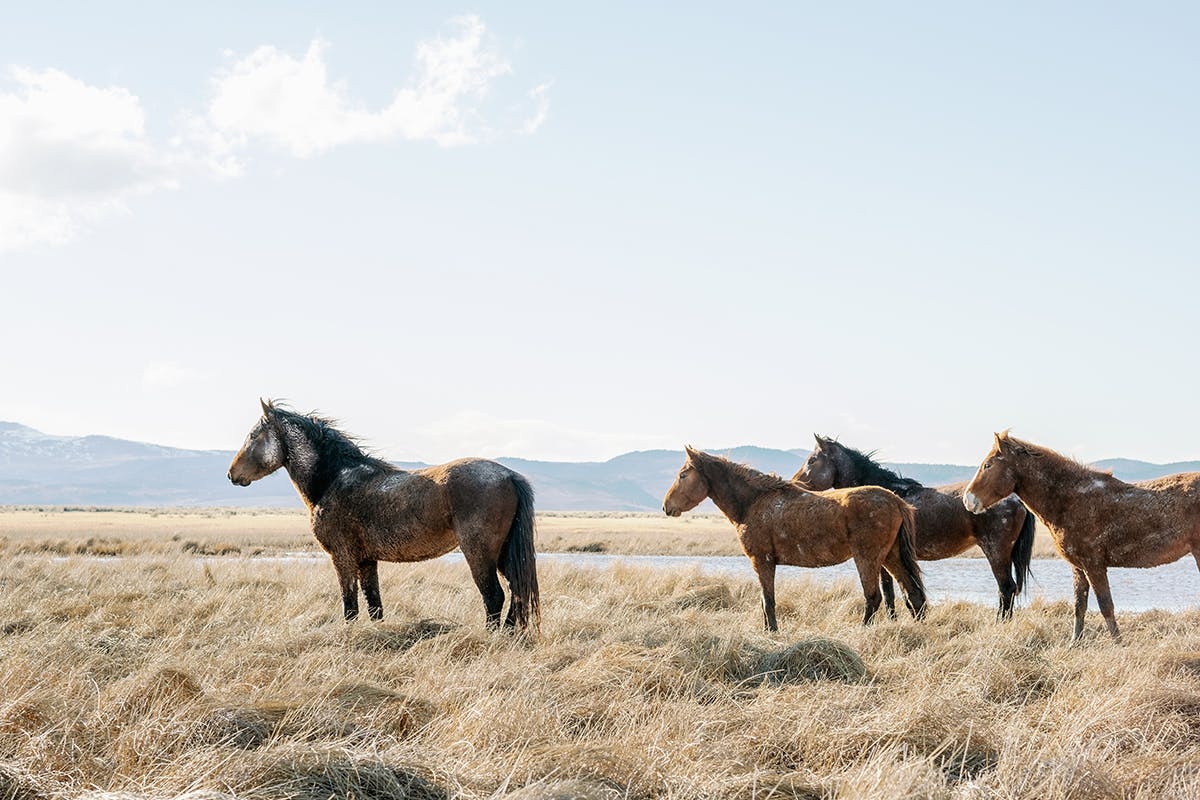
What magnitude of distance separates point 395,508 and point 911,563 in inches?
223

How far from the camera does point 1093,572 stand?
970 cm

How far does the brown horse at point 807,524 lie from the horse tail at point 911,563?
0.01 metres

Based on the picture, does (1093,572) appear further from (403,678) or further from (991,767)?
(403,678)

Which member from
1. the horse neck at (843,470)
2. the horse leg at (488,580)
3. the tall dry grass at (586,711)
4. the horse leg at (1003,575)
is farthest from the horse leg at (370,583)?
the horse leg at (1003,575)

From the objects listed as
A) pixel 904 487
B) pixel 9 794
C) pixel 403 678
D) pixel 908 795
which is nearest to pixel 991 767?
pixel 908 795

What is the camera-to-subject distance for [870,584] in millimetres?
10609

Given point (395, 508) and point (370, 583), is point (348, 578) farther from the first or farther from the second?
point (395, 508)

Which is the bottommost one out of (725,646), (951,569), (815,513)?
(951,569)

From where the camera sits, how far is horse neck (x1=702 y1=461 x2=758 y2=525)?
36.9 feet

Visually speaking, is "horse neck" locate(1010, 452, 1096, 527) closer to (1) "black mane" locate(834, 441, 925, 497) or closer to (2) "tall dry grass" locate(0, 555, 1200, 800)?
(2) "tall dry grass" locate(0, 555, 1200, 800)

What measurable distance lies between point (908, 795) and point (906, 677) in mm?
3509

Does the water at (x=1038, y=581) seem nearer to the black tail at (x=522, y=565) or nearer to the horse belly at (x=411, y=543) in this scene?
the black tail at (x=522, y=565)

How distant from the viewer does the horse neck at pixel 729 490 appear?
11.2 meters

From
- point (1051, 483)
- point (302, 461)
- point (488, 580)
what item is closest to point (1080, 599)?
point (1051, 483)
